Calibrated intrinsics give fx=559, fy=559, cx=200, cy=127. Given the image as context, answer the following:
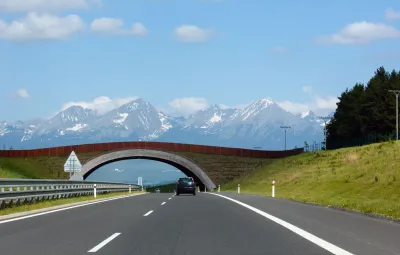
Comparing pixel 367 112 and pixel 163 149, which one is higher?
pixel 367 112

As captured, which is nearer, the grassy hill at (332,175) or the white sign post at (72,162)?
the grassy hill at (332,175)

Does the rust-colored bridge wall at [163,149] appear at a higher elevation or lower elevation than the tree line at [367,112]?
lower

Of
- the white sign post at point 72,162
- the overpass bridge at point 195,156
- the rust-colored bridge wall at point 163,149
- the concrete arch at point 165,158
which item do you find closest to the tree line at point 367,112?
the rust-colored bridge wall at point 163,149

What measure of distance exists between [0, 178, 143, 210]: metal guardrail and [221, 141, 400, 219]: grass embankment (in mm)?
11984

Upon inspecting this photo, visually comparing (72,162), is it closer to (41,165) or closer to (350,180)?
(350,180)

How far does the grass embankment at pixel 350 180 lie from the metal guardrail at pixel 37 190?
11984 millimetres

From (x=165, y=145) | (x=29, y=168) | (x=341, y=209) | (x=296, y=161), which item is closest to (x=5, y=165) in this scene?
(x=29, y=168)

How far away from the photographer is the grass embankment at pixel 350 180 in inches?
863

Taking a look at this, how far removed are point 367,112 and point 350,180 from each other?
219ft

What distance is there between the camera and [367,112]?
99062mm

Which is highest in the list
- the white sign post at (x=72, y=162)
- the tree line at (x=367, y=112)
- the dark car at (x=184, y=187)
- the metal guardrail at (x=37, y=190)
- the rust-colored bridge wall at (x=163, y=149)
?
the tree line at (x=367, y=112)

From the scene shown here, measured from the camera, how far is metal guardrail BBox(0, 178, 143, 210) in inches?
781

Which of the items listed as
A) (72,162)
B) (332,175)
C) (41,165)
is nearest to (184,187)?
(72,162)

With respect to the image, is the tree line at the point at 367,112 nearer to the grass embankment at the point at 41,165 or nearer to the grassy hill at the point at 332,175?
the grassy hill at the point at 332,175
